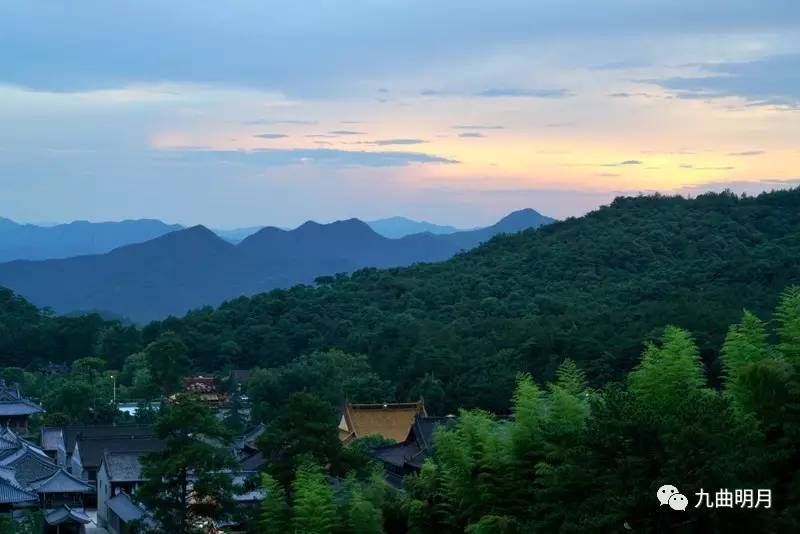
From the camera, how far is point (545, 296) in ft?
180

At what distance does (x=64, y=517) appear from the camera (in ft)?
86.7

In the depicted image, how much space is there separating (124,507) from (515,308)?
30457mm

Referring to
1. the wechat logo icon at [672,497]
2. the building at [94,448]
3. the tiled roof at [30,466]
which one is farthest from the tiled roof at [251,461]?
the wechat logo icon at [672,497]

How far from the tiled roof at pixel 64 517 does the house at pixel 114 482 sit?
621mm

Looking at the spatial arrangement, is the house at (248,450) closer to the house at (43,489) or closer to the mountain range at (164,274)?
the house at (43,489)

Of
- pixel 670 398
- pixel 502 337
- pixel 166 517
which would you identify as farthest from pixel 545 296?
pixel 670 398

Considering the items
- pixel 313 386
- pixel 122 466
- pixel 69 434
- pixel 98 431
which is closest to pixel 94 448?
pixel 98 431

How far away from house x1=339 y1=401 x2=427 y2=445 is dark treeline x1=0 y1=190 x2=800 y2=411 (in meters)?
3.59

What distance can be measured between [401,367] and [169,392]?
889 centimetres

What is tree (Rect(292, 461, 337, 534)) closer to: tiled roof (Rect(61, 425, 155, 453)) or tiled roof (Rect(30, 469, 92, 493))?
tiled roof (Rect(30, 469, 92, 493))

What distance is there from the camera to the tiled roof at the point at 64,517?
86.2ft

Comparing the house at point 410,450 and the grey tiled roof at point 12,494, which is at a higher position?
the house at point 410,450

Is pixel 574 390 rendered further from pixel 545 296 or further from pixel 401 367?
pixel 545 296

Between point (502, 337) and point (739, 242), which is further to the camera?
point (739, 242)
